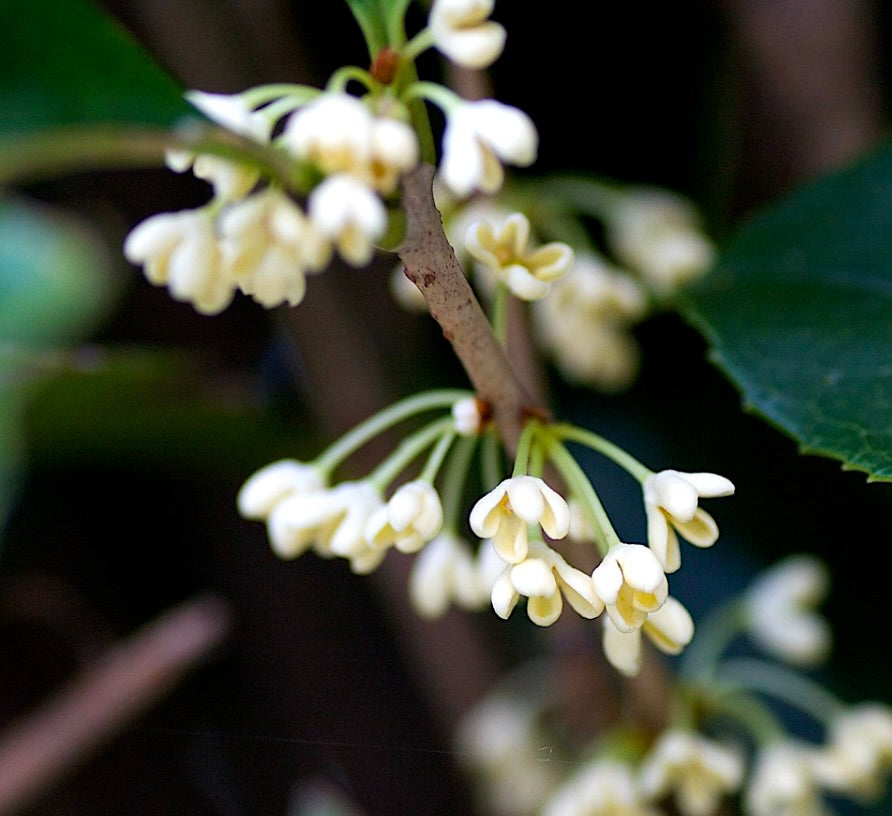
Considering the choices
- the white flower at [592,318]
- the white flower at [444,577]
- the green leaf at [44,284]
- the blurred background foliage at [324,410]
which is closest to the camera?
the white flower at [444,577]

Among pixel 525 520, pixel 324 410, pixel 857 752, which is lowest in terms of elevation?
pixel 857 752

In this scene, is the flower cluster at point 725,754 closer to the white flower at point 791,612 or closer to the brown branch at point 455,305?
the white flower at point 791,612

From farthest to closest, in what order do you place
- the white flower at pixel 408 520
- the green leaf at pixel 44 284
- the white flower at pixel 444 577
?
the green leaf at pixel 44 284 → the white flower at pixel 444 577 → the white flower at pixel 408 520

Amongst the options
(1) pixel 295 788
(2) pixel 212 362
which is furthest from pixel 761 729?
(2) pixel 212 362

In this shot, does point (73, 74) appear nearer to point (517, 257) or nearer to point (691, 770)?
point (517, 257)

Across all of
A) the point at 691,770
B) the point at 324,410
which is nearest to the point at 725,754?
the point at 691,770

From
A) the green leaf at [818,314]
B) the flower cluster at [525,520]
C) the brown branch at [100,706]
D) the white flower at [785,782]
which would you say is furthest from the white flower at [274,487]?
the brown branch at [100,706]
